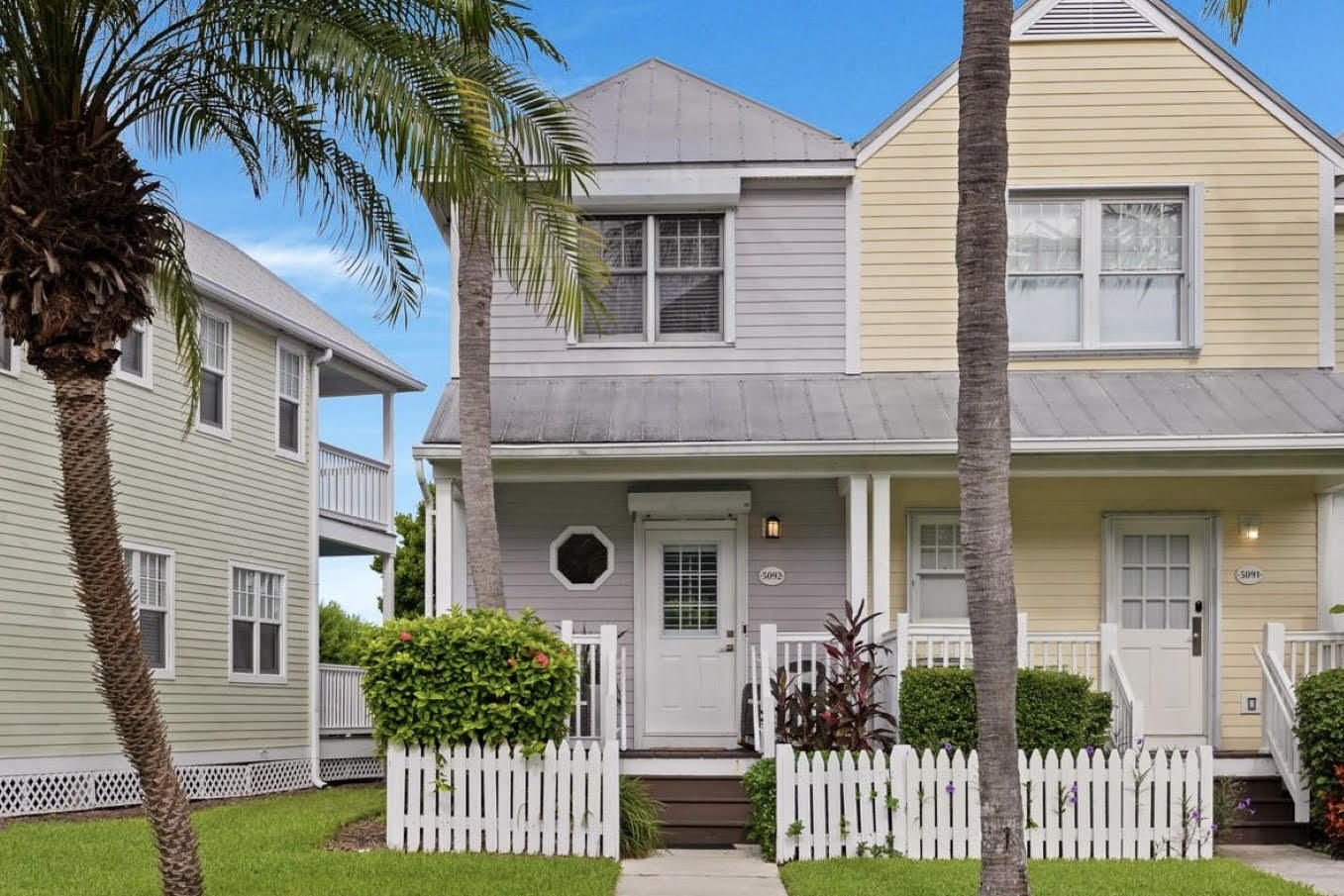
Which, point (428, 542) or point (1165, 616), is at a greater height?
point (428, 542)

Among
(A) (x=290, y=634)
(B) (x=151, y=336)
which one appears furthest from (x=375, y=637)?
(A) (x=290, y=634)

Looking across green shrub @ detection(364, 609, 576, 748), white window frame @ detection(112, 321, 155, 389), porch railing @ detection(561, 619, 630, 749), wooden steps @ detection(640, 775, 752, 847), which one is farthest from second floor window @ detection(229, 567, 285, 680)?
green shrub @ detection(364, 609, 576, 748)

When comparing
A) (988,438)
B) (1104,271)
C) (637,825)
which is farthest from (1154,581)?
(988,438)

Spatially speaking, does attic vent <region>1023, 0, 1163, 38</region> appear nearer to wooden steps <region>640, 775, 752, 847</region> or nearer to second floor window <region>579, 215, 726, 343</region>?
second floor window <region>579, 215, 726, 343</region>

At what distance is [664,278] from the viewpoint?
49.7 feet

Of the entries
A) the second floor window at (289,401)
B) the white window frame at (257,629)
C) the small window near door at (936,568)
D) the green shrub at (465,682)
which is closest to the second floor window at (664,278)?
the small window near door at (936,568)

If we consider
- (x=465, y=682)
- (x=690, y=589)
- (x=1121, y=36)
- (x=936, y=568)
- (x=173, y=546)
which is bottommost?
(x=465, y=682)

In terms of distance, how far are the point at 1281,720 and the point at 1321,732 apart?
0.74 m

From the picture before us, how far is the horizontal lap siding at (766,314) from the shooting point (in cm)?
1491

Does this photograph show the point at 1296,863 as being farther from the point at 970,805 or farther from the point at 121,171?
the point at 121,171

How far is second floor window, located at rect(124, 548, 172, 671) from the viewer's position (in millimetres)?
17984

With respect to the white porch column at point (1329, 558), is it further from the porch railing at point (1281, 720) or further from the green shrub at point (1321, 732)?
the green shrub at point (1321, 732)

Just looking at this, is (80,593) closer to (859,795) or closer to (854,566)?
(859,795)

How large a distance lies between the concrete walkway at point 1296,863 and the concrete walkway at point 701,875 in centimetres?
347
